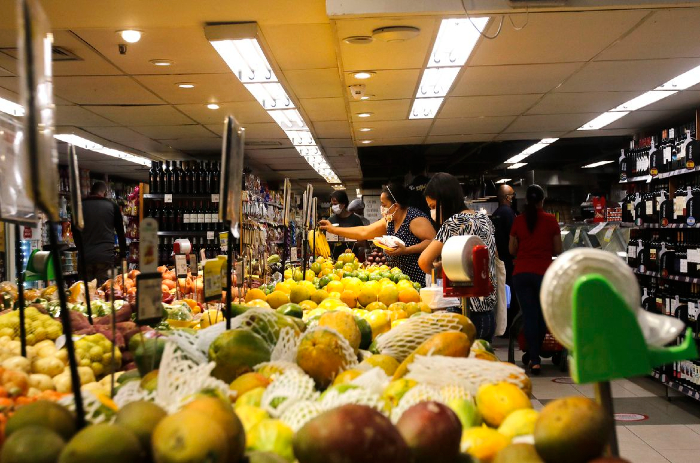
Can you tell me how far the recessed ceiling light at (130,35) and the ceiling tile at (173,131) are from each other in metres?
3.32

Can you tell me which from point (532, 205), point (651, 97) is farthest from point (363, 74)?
point (651, 97)

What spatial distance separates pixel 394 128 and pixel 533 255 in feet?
9.59

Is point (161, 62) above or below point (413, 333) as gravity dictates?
above

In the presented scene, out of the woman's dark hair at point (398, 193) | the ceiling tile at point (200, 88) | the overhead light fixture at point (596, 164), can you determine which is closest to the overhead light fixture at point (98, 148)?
the ceiling tile at point (200, 88)

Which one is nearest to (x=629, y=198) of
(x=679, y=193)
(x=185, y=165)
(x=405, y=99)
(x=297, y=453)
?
(x=679, y=193)

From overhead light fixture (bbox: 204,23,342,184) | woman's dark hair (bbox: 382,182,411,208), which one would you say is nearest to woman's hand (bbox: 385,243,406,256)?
woman's dark hair (bbox: 382,182,411,208)

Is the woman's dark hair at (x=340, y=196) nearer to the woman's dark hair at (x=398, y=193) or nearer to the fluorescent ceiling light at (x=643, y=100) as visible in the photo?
the woman's dark hair at (x=398, y=193)

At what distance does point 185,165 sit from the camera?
953 centimetres

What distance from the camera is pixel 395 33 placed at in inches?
164

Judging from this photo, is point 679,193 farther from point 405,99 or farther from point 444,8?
point 444,8

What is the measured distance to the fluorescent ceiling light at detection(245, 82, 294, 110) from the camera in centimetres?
592

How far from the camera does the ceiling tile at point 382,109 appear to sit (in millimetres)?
6684

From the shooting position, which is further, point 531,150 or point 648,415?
point 531,150

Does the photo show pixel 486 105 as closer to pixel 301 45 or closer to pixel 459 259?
pixel 301 45
